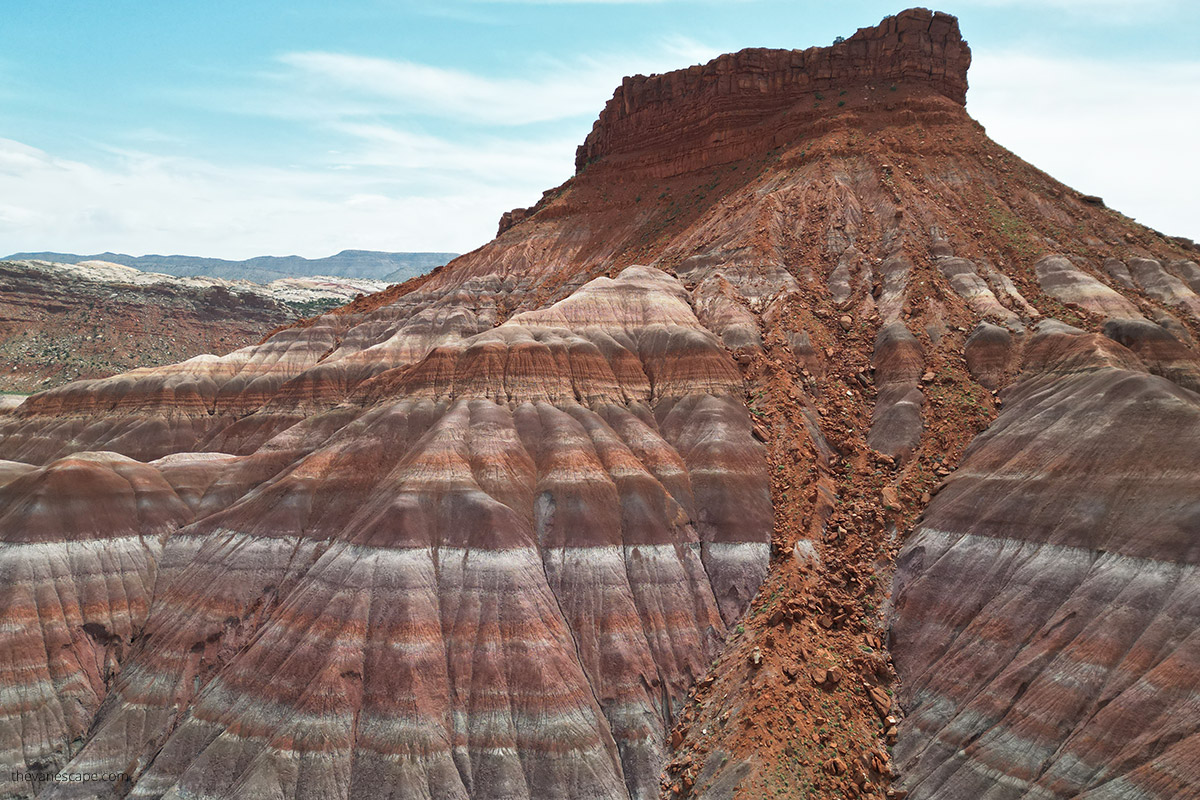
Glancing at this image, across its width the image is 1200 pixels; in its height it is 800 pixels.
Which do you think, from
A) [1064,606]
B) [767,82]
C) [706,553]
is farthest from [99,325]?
[1064,606]

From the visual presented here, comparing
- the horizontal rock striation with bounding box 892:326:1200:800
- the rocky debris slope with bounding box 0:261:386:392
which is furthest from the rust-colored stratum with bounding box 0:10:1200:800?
the rocky debris slope with bounding box 0:261:386:392

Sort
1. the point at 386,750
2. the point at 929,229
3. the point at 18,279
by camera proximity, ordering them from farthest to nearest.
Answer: the point at 18,279 < the point at 929,229 < the point at 386,750

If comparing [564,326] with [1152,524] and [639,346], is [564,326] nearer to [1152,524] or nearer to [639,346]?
[639,346]

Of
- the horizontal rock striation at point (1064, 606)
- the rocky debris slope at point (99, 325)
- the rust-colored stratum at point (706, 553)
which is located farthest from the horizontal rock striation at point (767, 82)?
the rocky debris slope at point (99, 325)

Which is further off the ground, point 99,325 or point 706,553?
point 99,325

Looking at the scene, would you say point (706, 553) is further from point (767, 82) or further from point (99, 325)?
point (99, 325)

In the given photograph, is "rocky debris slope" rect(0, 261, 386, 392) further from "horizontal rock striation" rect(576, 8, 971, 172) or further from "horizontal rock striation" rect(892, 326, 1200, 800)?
"horizontal rock striation" rect(892, 326, 1200, 800)

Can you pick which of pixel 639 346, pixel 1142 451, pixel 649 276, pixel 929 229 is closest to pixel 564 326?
pixel 639 346
